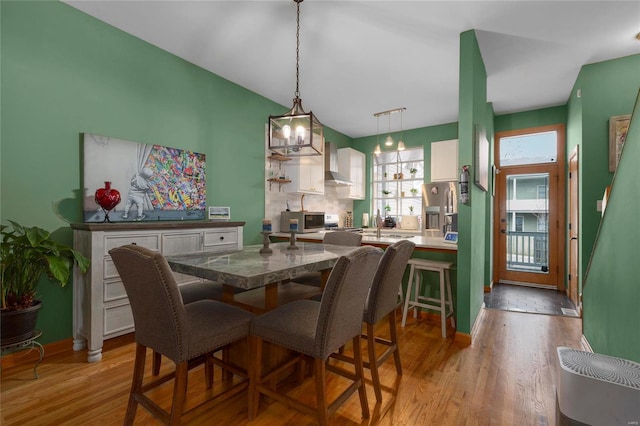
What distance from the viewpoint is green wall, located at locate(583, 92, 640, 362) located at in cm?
154

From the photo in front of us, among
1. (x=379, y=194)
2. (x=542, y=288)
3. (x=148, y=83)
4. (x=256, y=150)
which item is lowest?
(x=542, y=288)

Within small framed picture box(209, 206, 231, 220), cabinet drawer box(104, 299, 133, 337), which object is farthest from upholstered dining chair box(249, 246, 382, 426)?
small framed picture box(209, 206, 231, 220)

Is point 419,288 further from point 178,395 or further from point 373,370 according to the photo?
point 178,395

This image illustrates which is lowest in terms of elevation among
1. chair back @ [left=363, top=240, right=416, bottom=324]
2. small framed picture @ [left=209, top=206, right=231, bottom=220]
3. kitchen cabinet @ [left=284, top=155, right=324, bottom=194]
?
chair back @ [left=363, top=240, right=416, bottom=324]

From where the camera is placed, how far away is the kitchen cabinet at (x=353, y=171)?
594 cm

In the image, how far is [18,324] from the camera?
1945 mm

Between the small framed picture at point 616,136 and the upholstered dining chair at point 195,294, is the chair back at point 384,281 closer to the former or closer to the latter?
the upholstered dining chair at point 195,294

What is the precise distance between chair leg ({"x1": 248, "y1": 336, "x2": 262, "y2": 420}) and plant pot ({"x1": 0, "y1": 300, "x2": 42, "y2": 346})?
164cm

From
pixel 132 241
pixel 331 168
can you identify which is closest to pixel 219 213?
pixel 132 241

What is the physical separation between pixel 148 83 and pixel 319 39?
1.76m

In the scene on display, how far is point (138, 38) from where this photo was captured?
2861mm

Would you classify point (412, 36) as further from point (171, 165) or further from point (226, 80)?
point (171, 165)

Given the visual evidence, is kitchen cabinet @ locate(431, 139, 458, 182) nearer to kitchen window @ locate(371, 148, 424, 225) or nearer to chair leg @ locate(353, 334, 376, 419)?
kitchen window @ locate(371, 148, 424, 225)

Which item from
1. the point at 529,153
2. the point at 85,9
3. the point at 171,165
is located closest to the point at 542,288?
the point at 529,153
